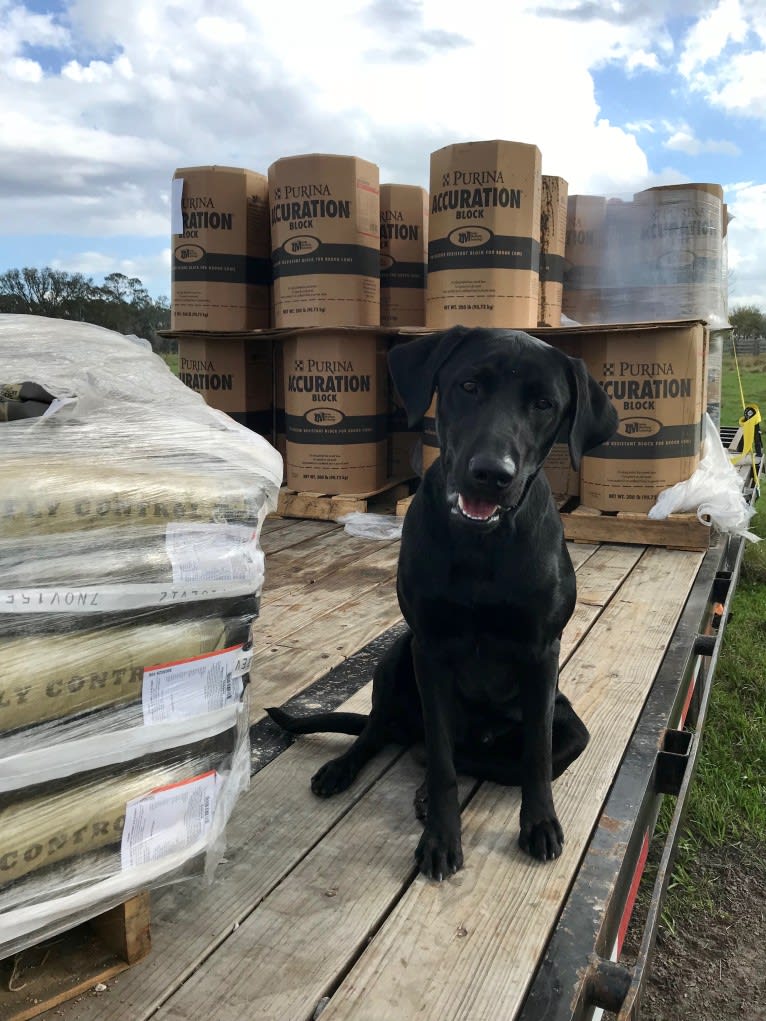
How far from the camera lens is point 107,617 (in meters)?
1.31

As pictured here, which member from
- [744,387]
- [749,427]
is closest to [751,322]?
[744,387]

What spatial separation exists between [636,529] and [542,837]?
9.45 ft

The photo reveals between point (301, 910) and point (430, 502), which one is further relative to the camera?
point (430, 502)

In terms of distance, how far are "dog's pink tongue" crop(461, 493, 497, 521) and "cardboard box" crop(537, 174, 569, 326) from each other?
143 inches

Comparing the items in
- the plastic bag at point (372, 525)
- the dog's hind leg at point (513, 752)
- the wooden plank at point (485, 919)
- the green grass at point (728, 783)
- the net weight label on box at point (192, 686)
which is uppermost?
the net weight label on box at point (192, 686)

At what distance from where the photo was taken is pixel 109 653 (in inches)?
51.4

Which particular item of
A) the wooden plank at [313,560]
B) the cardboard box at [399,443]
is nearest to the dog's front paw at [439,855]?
the wooden plank at [313,560]

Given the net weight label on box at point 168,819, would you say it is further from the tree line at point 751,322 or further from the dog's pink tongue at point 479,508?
the tree line at point 751,322

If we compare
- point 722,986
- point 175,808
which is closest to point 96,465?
point 175,808

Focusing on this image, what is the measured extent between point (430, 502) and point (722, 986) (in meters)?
1.47

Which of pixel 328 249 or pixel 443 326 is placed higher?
pixel 328 249

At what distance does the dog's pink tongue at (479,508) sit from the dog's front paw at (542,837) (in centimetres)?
64

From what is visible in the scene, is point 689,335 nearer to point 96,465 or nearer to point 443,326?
point 443,326

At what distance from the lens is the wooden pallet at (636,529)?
4.18 m
